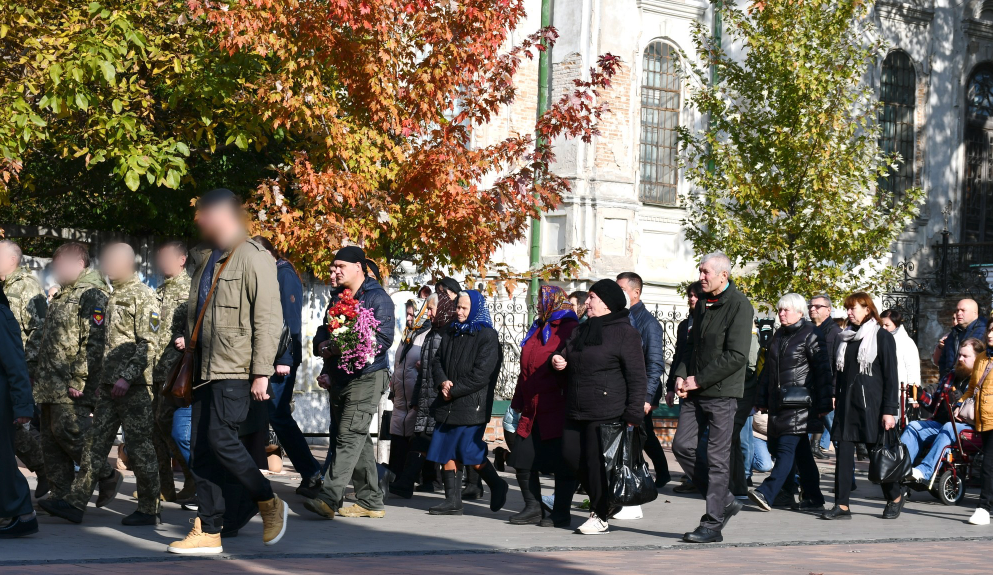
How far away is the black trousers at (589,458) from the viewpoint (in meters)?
9.61

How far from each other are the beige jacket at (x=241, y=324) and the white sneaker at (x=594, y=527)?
115 inches

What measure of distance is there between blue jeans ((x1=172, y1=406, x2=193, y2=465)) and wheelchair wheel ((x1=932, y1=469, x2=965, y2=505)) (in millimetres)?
7302

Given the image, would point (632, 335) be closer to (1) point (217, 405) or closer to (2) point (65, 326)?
(1) point (217, 405)

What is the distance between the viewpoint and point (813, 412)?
38.8 feet

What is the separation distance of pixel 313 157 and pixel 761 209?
8457 millimetres

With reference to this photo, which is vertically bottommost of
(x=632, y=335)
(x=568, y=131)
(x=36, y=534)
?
(x=36, y=534)

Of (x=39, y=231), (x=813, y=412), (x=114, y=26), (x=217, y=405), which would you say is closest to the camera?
(x=217, y=405)

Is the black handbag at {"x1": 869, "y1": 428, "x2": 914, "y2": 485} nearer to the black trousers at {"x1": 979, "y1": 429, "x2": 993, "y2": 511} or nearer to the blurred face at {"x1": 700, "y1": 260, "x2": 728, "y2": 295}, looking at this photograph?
the black trousers at {"x1": 979, "y1": 429, "x2": 993, "y2": 511}

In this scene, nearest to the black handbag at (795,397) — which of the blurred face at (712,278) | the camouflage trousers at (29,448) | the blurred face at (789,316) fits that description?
the blurred face at (789,316)

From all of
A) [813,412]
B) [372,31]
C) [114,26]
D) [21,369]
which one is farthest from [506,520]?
[114,26]

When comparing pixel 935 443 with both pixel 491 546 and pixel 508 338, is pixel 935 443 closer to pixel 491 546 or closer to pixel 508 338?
pixel 491 546

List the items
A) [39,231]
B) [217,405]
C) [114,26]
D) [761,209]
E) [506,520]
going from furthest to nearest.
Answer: [761,209], [39,231], [114,26], [506,520], [217,405]

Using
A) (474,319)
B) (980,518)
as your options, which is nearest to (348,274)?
(474,319)

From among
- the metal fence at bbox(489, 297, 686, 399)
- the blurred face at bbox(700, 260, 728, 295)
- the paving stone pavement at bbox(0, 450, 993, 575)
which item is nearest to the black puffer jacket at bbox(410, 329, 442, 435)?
the paving stone pavement at bbox(0, 450, 993, 575)
